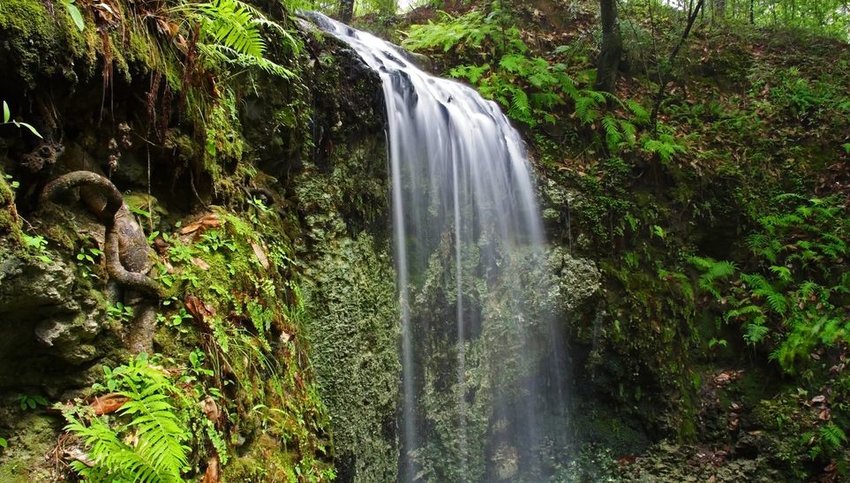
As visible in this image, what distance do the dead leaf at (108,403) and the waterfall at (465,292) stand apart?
11.1 ft

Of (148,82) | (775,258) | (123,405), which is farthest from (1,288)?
(775,258)

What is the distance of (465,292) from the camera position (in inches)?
228

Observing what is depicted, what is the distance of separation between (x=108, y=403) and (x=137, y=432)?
188 millimetres

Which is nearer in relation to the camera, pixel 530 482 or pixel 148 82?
pixel 148 82

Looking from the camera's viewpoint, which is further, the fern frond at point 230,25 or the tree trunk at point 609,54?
the tree trunk at point 609,54

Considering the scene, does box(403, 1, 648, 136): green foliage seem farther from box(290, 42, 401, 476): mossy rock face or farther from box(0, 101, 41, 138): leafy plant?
box(0, 101, 41, 138): leafy plant

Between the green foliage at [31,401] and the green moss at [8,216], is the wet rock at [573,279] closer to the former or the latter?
the green foliage at [31,401]

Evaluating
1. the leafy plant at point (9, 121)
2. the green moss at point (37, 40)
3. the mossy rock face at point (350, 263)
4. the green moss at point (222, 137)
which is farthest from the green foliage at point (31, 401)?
the mossy rock face at point (350, 263)

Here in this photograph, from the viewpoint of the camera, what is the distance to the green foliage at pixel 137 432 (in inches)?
65.4

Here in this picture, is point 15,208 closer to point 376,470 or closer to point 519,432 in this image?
point 376,470

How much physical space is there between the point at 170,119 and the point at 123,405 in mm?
1543

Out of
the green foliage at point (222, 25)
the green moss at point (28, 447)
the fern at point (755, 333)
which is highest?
the green foliage at point (222, 25)

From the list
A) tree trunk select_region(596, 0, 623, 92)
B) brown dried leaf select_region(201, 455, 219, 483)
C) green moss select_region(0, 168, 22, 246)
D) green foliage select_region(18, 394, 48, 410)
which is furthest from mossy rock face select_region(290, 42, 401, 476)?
tree trunk select_region(596, 0, 623, 92)

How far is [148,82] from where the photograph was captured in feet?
8.31
